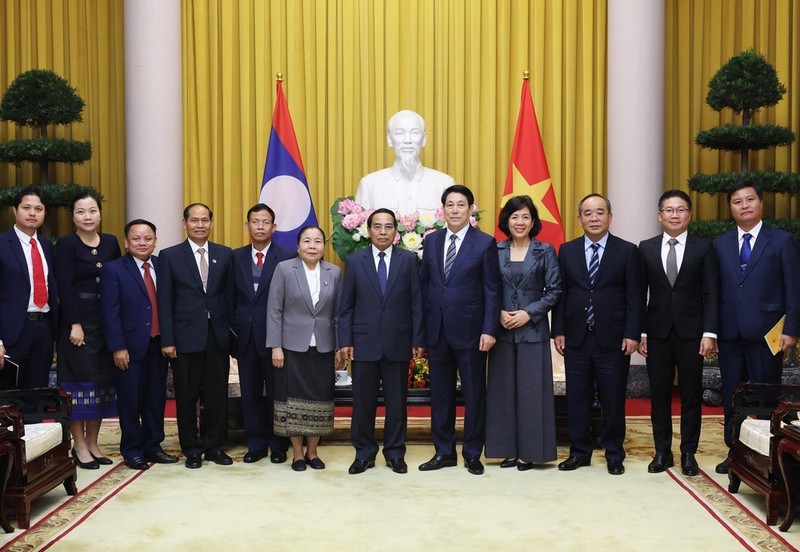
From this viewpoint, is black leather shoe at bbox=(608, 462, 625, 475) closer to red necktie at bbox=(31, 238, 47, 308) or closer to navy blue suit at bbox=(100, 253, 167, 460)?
navy blue suit at bbox=(100, 253, 167, 460)

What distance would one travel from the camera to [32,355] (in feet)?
15.4

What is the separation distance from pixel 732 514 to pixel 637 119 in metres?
4.14

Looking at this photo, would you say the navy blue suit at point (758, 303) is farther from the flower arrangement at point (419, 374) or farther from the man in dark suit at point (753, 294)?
the flower arrangement at point (419, 374)

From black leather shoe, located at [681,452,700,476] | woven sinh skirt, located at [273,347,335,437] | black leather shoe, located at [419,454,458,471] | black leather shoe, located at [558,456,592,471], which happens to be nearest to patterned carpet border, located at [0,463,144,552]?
woven sinh skirt, located at [273,347,335,437]

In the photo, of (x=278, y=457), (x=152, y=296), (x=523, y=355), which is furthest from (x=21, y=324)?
(x=523, y=355)

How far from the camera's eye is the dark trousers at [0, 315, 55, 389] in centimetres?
463

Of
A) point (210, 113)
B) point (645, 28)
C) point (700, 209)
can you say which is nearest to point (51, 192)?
point (210, 113)

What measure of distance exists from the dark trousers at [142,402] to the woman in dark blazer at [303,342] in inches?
26.5

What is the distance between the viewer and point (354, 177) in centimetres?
815

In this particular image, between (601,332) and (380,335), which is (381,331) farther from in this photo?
(601,332)

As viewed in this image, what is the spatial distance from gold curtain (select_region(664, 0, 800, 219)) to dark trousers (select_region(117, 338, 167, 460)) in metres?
4.99

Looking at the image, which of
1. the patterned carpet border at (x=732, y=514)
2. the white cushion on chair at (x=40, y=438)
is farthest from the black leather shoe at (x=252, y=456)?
the patterned carpet border at (x=732, y=514)

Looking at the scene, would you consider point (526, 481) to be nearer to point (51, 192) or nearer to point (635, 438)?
point (635, 438)

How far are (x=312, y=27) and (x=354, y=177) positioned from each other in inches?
54.1
